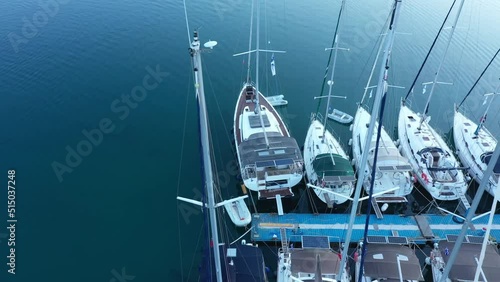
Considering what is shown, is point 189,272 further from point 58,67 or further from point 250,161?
point 58,67

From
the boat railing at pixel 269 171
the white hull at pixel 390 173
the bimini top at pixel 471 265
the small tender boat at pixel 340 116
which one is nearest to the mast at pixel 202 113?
the boat railing at pixel 269 171

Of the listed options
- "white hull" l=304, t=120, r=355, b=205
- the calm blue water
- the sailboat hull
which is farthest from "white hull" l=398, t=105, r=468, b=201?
the sailboat hull

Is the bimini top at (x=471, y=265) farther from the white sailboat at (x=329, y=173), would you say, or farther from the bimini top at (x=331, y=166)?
the bimini top at (x=331, y=166)

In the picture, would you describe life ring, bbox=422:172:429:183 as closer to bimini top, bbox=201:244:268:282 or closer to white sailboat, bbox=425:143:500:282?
white sailboat, bbox=425:143:500:282

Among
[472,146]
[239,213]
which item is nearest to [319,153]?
[239,213]

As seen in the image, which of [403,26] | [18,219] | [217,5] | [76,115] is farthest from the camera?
[217,5]

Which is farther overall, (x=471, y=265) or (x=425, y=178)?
(x=425, y=178)

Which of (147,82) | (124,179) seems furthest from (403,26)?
(124,179)

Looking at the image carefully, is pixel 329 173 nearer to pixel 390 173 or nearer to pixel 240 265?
pixel 390 173
